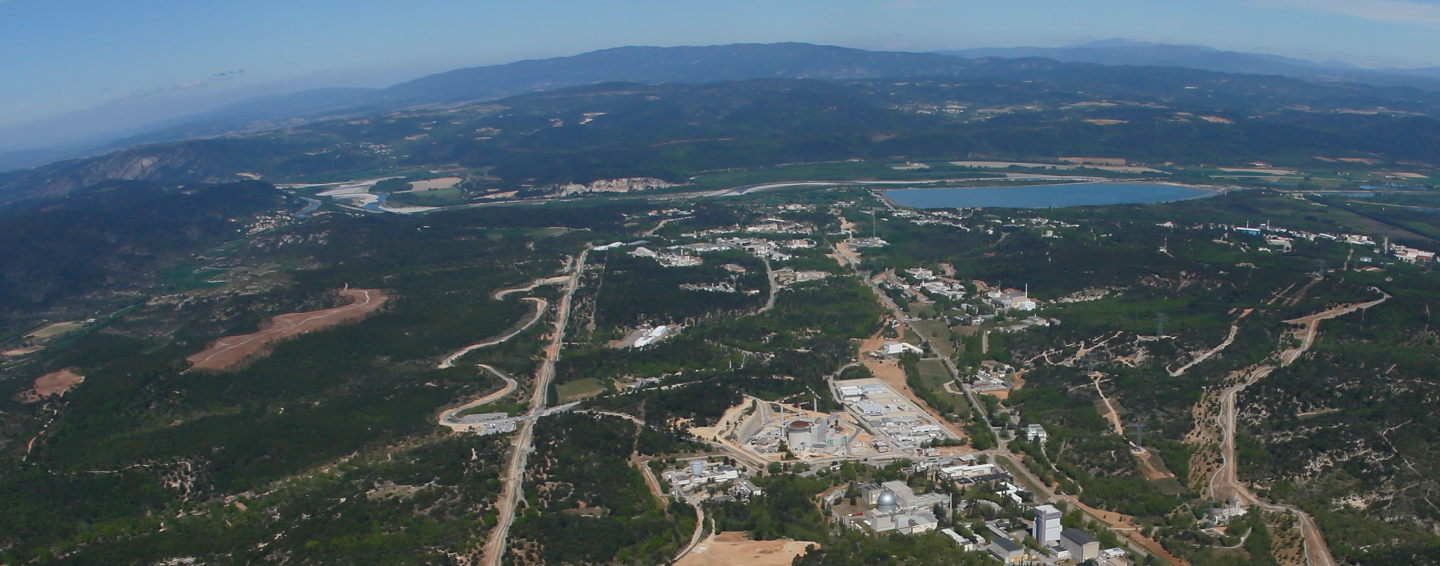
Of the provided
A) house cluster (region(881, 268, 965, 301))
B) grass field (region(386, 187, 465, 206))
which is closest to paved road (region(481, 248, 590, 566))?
house cluster (region(881, 268, 965, 301))

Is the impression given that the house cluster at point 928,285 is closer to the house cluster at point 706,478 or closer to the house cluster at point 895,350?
the house cluster at point 895,350

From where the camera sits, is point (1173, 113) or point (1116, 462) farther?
point (1173, 113)

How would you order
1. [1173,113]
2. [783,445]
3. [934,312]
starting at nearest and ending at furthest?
1. [783,445]
2. [934,312]
3. [1173,113]

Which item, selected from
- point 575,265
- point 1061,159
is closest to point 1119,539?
point 575,265

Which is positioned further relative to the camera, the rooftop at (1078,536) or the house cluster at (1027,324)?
the house cluster at (1027,324)

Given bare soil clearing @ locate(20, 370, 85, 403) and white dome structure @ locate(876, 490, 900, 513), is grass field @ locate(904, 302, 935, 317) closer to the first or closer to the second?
white dome structure @ locate(876, 490, 900, 513)

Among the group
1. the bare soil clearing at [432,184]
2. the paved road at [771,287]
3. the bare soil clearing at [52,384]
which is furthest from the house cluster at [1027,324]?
the bare soil clearing at [432,184]

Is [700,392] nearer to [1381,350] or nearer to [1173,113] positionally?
[1381,350]
